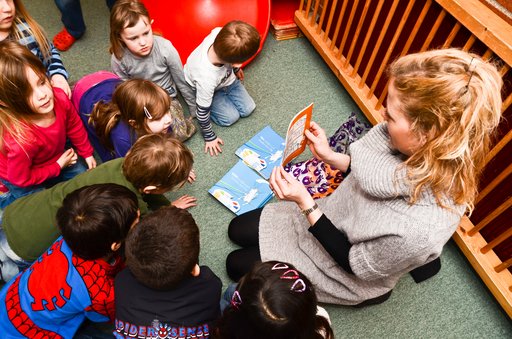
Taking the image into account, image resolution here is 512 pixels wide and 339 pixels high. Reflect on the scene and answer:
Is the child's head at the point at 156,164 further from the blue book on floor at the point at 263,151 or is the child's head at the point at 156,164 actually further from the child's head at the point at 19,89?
the blue book on floor at the point at 263,151

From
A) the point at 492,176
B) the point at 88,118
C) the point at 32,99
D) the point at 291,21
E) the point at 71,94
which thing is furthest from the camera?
the point at 291,21

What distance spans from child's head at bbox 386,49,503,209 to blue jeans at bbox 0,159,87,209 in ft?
4.94

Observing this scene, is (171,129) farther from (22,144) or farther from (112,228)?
(112,228)

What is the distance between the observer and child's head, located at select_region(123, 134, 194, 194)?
1.25 m

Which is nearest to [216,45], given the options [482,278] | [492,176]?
[492,176]

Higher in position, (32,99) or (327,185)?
(32,99)

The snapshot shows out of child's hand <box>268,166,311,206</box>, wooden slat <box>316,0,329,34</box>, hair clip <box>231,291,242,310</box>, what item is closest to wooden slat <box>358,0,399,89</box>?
wooden slat <box>316,0,329,34</box>

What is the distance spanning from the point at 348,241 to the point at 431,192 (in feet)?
1.01

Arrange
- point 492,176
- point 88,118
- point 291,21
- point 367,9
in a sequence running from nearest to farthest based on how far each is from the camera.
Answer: point 492,176, point 88,118, point 367,9, point 291,21

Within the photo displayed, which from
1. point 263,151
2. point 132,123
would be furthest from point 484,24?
point 132,123

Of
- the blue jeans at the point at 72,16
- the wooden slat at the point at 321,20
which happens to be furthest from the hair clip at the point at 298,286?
the blue jeans at the point at 72,16

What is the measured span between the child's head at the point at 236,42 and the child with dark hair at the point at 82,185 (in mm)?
584

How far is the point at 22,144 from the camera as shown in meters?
1.31

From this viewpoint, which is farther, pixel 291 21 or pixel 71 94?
pixel 291 21
